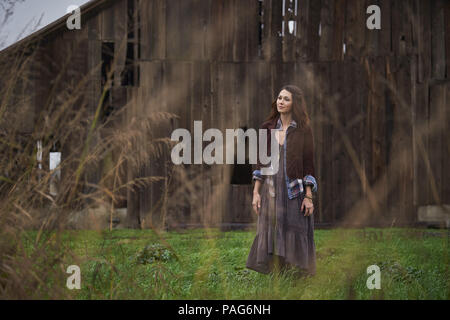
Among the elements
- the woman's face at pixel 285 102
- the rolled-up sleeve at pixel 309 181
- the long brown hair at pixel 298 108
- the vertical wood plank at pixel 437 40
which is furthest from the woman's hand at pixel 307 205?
the vertical wood plank at pixel 437 40

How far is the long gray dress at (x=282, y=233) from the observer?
12.2 feet

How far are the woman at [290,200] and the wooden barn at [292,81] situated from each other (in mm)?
4459

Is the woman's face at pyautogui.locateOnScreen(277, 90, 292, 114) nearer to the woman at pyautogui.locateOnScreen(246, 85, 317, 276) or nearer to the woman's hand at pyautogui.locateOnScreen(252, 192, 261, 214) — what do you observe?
the woman at pyautogui.locateOnScreen(246, 85, 317, 276)

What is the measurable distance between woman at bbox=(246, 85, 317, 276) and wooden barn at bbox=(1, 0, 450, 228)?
4459 millimetres

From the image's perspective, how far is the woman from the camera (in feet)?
12.2

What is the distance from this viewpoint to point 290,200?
3793 mm

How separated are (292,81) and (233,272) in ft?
17.2


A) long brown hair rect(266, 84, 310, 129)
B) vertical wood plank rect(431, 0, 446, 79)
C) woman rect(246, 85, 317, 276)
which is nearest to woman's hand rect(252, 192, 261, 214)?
woman rect(246, 85, 317, 276)

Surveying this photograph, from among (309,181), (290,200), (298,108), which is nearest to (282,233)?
(290,200)

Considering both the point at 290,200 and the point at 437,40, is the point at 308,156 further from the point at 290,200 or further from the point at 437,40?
the point at 437,40

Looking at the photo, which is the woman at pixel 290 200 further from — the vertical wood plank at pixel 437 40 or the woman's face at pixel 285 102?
the vertical wood plank at pixel 437 40

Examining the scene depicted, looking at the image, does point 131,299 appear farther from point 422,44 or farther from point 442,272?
point 422,44
